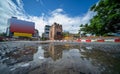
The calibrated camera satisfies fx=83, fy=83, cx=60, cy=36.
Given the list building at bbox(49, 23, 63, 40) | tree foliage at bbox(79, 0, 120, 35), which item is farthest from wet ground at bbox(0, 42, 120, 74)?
building at bbox(49, 23, 63, 40)

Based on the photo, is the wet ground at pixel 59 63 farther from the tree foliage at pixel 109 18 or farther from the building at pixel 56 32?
the building at pixel 56 32

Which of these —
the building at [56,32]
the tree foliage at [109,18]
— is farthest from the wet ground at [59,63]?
the building at [56,32]

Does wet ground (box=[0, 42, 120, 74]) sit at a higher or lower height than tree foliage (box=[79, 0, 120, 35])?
lower

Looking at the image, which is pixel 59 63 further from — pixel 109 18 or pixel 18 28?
pixel 18 28

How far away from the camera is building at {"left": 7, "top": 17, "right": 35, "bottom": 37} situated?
53506mm

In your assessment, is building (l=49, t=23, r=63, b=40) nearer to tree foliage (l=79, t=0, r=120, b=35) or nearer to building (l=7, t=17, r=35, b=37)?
building (l=7, t=17, r=35, b=37)

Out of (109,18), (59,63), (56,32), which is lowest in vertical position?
(59,63)

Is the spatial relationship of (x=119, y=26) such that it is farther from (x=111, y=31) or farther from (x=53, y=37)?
(x=53, y=37)

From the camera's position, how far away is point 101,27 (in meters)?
4.68

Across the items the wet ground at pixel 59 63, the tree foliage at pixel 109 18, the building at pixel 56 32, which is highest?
the building at pixel 56 32

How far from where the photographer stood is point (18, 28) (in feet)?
181

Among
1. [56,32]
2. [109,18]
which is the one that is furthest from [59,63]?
[56,32]

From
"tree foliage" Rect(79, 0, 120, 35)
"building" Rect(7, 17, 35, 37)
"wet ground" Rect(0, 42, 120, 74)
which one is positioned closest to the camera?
"wet ground" Rect(0, 42, 120, 74)

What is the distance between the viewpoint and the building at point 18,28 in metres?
53.5
